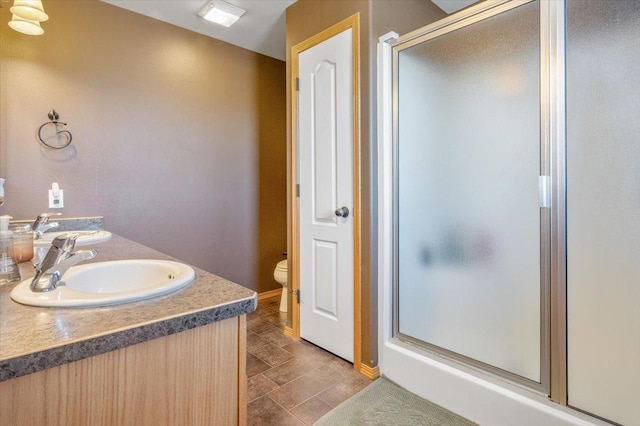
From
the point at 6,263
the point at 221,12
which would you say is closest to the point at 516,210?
A: the point at 6,263

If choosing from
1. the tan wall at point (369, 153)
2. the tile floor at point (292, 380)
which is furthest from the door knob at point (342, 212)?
the tile floor at point (292, 380)

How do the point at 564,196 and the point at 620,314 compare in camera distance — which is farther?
the point at 564,196

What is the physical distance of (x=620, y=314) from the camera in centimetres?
124

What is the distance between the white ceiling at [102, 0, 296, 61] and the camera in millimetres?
2504

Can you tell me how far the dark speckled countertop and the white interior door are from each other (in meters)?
1.42

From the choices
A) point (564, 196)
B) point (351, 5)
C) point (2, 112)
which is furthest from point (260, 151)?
point (564, 196)

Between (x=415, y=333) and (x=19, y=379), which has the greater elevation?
(x=19, y=379)

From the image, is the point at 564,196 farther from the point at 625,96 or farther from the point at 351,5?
the point at 351,5

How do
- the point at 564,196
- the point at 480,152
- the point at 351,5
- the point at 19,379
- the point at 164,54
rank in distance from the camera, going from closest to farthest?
the point at 19,379
the point at 564,196
the point at 480,152
the point at 351,5
the point at 164,54

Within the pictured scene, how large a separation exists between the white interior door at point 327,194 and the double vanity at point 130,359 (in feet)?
4.65

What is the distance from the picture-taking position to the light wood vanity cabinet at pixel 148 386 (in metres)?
0.54

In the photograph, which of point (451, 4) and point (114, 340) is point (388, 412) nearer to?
point (114, 340)

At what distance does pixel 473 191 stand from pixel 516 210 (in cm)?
21

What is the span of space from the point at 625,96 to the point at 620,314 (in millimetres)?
801
